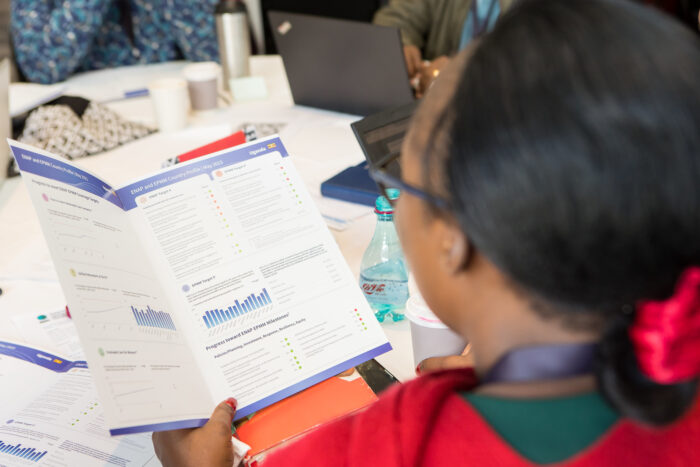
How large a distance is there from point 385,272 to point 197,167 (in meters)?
0.33

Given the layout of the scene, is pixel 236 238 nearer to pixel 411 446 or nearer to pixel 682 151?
pixel 411 446

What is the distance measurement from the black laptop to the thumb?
104 centimetres

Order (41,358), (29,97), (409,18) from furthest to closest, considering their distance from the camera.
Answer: (409,18) → (29,97) → (41,358)

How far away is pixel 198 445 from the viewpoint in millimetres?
714

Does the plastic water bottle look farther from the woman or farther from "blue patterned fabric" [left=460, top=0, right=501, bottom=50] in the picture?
"blue patterned fabric" [left=460, top=0, right=501, bottom=50]

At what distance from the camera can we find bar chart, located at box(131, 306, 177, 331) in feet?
2.44

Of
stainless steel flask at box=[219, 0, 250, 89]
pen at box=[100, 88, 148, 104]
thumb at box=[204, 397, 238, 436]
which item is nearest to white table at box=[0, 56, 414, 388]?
pen at box=[100, 88, 148, 104]

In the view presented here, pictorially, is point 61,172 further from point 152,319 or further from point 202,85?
point 202,85

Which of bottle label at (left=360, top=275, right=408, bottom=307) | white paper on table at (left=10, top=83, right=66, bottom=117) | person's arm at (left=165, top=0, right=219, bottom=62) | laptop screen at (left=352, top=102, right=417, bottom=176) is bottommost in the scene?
bottle label at (left=360, top=275, right=408, bottom=307)

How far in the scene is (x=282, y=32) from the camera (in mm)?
1753

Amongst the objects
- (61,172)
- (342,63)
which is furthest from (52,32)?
(61,172)

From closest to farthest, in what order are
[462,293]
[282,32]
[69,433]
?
[462,293], [69,433], [282,32]

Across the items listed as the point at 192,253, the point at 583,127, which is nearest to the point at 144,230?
the point at 192,253

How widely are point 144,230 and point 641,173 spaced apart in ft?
2.04
